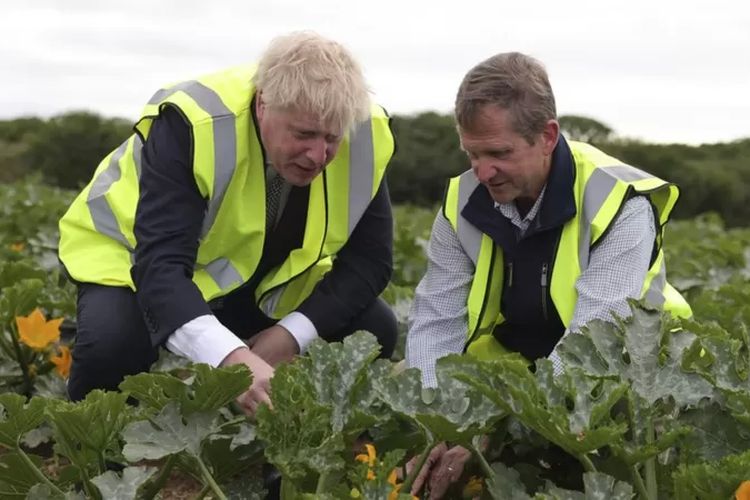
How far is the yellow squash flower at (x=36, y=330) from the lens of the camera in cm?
428

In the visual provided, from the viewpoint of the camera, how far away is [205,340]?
3.35 metres

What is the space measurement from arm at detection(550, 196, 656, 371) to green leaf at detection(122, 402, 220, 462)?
3.54ft

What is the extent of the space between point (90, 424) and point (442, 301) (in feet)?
4.45

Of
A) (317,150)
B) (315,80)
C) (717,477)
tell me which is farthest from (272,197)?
(717,477)

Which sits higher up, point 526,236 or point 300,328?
point 526,236

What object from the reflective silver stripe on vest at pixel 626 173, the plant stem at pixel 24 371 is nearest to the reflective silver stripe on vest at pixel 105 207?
the plant stem at pixel 24 371

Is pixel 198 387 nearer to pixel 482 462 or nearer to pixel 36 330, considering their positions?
pixel 482 462

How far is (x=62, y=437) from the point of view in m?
2.80

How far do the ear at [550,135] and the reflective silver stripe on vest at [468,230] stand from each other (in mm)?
335

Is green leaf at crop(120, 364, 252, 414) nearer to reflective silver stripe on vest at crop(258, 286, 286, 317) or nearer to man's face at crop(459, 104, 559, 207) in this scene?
man's face at crop(459, 104, 559, 207)

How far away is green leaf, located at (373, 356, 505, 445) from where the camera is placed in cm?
253

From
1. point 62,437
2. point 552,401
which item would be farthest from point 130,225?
point 552,401

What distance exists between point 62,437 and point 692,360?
1513 mm

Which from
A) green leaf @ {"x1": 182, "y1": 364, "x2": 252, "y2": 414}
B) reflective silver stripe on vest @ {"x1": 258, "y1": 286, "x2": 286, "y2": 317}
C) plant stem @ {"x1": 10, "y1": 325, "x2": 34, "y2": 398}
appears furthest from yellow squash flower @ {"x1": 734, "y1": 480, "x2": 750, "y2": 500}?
plant stem @ {"x1": 10, "y1": 325, "x2": 34, "y2": 398}
